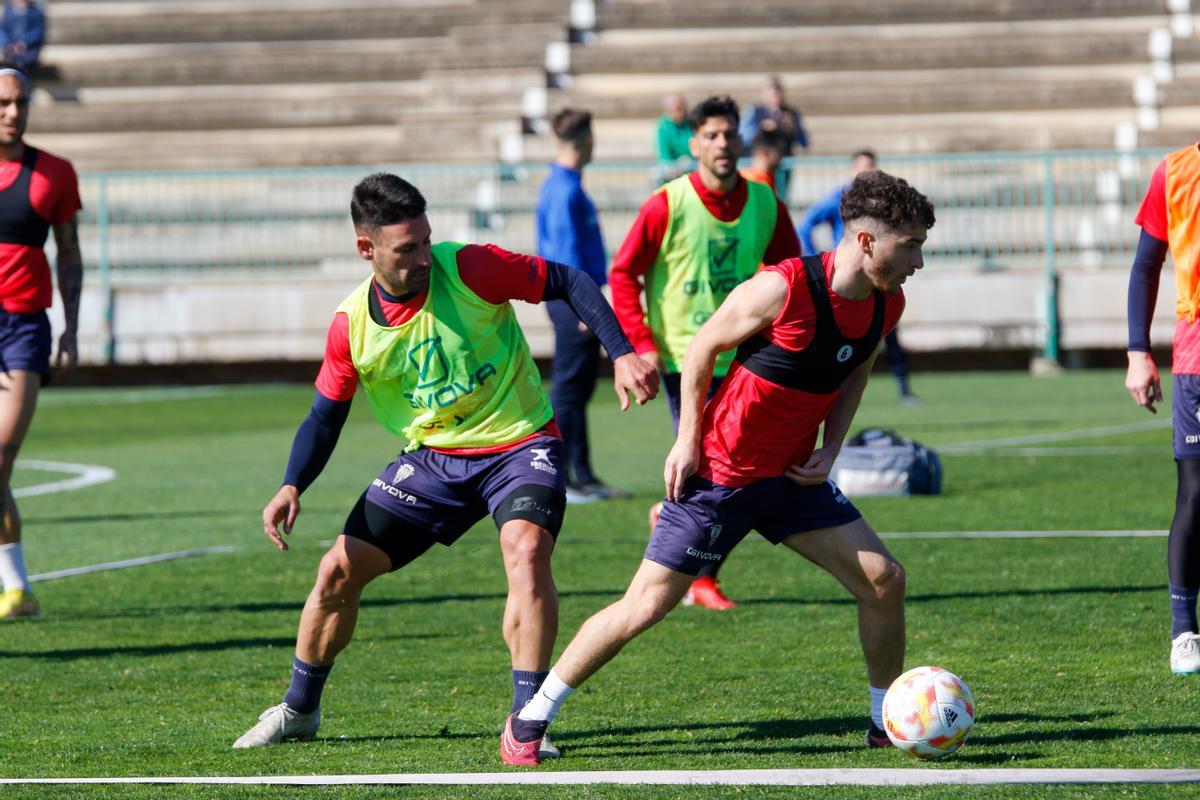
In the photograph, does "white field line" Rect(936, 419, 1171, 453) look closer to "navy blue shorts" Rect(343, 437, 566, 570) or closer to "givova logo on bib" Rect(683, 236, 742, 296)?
"givova logo on bib" Rect(683, 236, 742, 296)

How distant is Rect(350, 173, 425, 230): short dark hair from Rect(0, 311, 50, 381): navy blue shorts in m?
3.04

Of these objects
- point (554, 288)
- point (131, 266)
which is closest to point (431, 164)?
point (131, 266)

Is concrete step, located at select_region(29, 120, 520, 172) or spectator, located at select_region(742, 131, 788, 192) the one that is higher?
spectator, located at select_region(742, 131, 788, 192)

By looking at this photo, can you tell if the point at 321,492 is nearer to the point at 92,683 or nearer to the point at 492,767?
the point at 92,683

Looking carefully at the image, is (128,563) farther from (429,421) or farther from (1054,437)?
(1054,437)

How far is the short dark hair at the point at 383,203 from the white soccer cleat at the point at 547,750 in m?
1.59

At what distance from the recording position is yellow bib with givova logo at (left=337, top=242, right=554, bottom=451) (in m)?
5.84

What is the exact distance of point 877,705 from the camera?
18.4 feet

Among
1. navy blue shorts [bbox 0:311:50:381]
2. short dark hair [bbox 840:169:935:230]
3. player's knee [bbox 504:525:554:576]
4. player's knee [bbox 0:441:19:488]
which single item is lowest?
player's knee [bbox 0:441:19:488]

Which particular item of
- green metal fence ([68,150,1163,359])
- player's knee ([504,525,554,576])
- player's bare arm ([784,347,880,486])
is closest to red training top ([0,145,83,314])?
player's knee ([504,525,554,576])

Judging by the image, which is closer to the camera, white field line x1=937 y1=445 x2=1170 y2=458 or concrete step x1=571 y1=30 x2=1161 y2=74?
white field line x1=937 y1=445 x2=1170 y2=458

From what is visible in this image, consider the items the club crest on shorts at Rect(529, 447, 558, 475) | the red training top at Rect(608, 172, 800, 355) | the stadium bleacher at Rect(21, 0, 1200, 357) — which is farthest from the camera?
the stadium bleacher at Rect(21, 0, 1200, 357)

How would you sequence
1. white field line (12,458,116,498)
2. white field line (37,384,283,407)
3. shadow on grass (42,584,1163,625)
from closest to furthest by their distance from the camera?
shadow on grass (42,584,1163,625) → white field line (12,458,116,498) → white field line (37,384,283,407)

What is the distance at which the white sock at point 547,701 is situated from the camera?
550 centimetres
